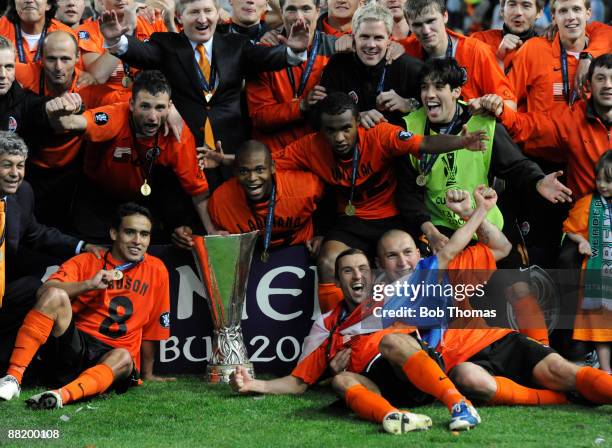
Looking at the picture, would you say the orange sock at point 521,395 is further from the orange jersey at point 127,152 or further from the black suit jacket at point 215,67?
the black suit jacket at point 215,67

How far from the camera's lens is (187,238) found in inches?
330

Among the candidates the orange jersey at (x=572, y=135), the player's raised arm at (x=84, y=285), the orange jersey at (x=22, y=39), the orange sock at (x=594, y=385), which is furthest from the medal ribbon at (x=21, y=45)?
the orange sock at (x=594, y=385)

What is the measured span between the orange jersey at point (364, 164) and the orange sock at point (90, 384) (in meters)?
2.01

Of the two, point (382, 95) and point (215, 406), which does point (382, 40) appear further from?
point (215, 406)

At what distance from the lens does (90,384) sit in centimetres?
733

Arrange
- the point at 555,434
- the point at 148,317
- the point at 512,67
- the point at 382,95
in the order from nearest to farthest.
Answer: the point at 555,434 → the point at 148,317 → the point at 382,95 → the point at 512,67

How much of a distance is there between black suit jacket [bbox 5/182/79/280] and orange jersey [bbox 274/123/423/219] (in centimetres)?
160

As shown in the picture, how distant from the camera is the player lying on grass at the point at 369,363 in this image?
655cm

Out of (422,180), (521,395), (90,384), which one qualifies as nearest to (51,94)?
(90,384)

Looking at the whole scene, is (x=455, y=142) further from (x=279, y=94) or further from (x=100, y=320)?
(x=100, y=320)

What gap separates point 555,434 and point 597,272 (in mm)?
1927

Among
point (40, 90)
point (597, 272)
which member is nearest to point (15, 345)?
point (40, 90)

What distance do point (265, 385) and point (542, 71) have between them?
3.52 metres

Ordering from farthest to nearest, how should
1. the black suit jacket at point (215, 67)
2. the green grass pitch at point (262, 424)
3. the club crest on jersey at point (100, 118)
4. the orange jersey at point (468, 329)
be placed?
the black suit jacket at point (215, 67) → the club crest on jersey at point (100, 118) → the orange jersey at point (468, 329) → the green grass pitch at point (262, 424)
